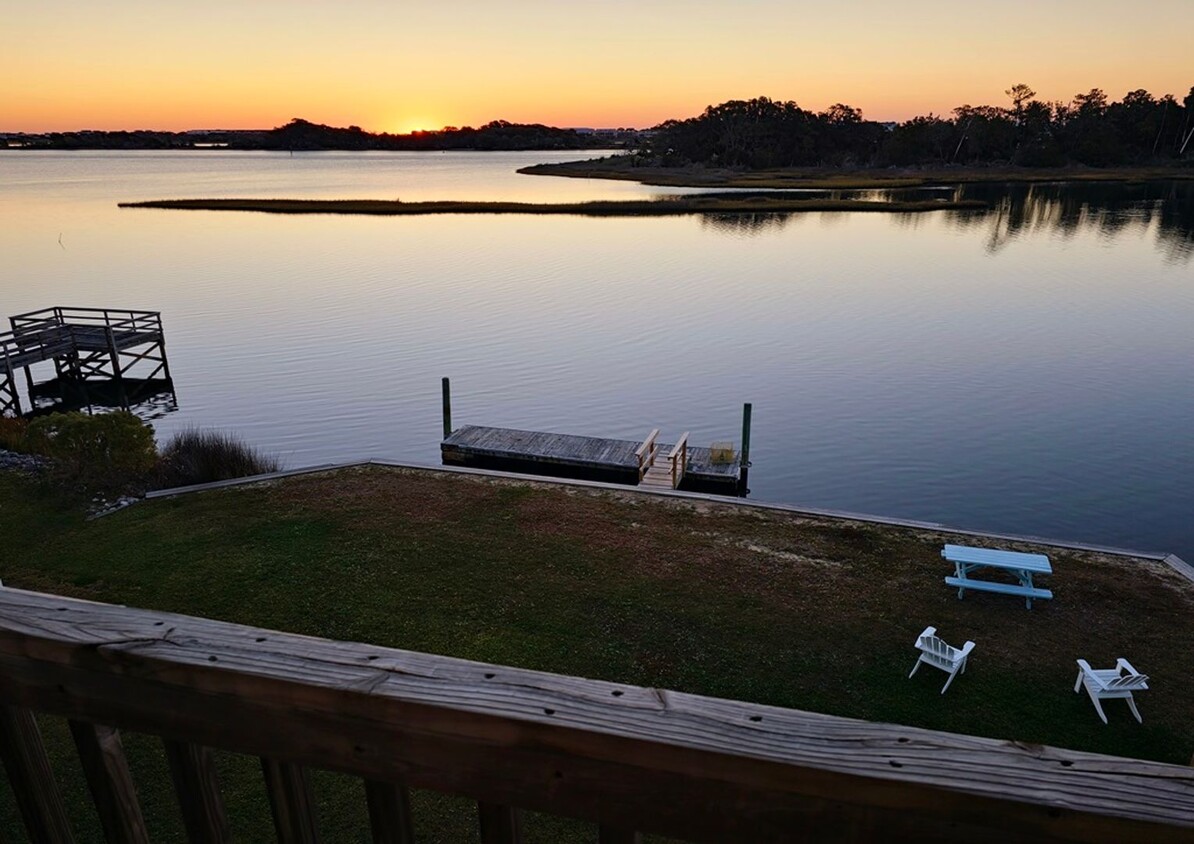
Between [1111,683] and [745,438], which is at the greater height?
[1111,683]

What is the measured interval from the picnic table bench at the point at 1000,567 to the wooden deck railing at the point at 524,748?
34.4 feet

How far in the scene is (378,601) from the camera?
10383mm

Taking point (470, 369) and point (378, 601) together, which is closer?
point (378, 601)

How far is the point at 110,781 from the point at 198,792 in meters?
0.22

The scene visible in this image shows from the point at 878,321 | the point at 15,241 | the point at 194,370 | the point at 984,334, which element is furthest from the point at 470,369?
the point at 15,241

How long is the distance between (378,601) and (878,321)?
35066 mm

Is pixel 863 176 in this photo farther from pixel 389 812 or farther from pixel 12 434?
pixel 389 812

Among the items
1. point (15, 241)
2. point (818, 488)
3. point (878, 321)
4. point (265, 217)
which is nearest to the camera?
point (818, 488)

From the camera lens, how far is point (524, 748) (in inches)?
50.1

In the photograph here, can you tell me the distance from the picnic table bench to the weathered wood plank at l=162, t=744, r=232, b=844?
10.8 metres

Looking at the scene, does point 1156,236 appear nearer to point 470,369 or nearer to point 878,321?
point 878,321

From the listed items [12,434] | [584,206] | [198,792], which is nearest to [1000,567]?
[198,792]

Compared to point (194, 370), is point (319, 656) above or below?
above

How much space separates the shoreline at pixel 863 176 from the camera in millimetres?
130375
